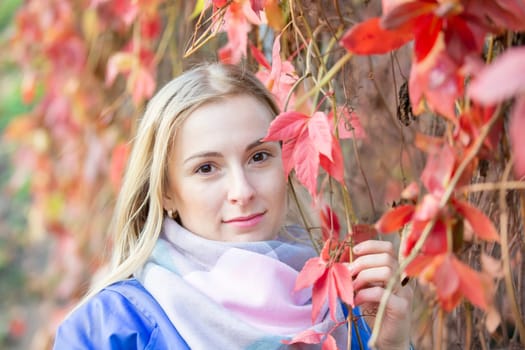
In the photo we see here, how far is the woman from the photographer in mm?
1247

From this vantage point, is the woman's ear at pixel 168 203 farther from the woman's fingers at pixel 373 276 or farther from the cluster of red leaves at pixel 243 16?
the woman's fingers at pixel 373 276

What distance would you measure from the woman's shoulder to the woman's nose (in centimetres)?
24

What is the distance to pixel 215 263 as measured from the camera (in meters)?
1.32

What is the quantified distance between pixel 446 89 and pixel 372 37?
89mm

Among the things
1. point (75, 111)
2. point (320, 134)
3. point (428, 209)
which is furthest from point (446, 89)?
point (75, 111)

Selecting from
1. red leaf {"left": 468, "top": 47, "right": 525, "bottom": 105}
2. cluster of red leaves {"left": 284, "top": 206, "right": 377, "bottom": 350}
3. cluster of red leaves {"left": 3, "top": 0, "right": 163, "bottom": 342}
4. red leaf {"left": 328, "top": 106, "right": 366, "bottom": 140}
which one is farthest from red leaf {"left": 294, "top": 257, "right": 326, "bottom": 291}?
cluster of red leaves {"left": 3, "top": 0, "right": 163, "bottom": 342}

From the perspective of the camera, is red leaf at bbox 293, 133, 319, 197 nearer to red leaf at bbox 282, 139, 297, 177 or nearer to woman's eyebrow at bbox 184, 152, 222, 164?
red leaf at bbox 282, 139, 297, 177

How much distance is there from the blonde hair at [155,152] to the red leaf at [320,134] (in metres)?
0.41

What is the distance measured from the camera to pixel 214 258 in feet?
4.32

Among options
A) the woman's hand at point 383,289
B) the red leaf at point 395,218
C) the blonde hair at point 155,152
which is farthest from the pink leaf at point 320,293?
the blonde hair at point 155,152

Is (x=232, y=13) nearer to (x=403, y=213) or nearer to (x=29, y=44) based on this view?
(x=403, y=213)

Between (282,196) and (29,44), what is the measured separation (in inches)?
72.3

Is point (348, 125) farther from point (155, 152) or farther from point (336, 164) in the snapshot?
point (155, 152)

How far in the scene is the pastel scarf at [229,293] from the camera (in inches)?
49.2
